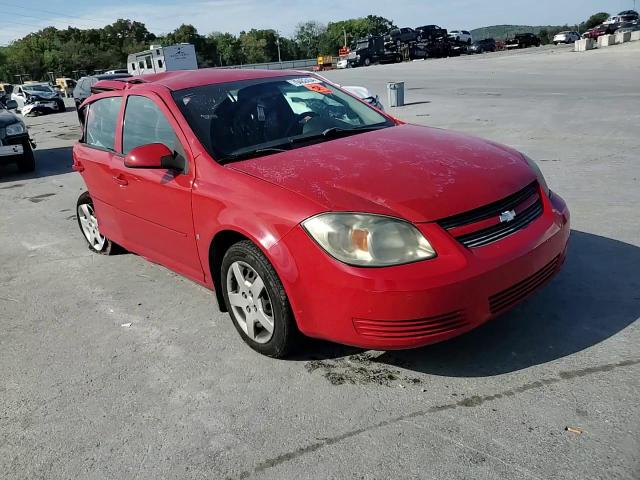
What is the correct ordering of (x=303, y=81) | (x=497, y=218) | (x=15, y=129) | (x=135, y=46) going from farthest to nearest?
(x=135, y=46) < (x=15, y=129) < (x=303, y=81) < (x=497, y=218)

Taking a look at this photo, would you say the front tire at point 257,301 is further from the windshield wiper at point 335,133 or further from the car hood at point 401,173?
the windshield wiper at point 335,133

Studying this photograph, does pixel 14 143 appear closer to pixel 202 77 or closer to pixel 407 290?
pixel 202 77

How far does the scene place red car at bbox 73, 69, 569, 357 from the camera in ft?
8.63

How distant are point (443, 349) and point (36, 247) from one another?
4624 millimetres

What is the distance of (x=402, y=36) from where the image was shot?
49.5 m

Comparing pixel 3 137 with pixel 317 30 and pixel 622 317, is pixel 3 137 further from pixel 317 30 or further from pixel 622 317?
pixel 317 30

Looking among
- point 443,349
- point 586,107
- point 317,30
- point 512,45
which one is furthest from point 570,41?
point 317,30

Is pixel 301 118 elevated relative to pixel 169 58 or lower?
lower

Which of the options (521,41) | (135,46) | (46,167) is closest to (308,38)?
(135,46)

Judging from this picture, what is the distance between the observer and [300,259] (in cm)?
273

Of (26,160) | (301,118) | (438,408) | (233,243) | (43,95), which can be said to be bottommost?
(438,408)

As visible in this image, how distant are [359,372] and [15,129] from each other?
32.9 ft

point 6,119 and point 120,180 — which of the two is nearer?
point 120,180

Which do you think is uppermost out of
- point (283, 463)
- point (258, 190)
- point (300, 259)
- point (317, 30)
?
point (317, 30)
